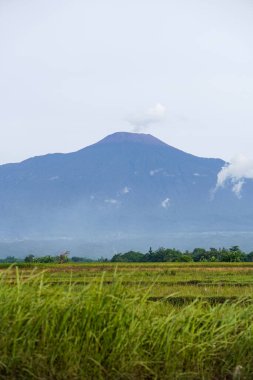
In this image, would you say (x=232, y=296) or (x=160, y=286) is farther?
(x=160, y=286)

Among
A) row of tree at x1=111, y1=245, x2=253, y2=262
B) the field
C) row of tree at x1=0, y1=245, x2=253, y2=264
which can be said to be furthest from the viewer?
row of tree at x1=111, y1=245, x2=253, y2=262

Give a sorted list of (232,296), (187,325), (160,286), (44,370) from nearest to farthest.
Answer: (44,370), (187,325), (232,296), (160,286)

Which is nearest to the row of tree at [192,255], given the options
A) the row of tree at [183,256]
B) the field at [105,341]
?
the row of tree at [183,256]

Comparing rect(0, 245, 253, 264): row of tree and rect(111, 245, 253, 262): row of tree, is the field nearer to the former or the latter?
rect(0, 245, 253, 264): row of tree

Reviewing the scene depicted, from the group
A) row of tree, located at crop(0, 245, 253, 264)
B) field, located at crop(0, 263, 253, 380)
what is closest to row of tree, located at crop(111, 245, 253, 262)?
row of tree, located at crop(0, 245, 253, 264)

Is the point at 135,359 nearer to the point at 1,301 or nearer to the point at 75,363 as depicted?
the point at 75,363

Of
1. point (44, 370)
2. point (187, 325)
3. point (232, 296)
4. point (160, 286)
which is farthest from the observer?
point (160, 286)

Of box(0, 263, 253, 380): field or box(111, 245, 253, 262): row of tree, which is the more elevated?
box(111, 245, 253, 262): row of tree

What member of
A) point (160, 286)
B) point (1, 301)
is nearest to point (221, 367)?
point (1, 301)

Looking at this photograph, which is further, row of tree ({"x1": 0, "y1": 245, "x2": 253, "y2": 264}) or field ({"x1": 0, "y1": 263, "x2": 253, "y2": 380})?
row of tree ({"x1": 0, "y1": 245, "x2": 253, "y2": 264})

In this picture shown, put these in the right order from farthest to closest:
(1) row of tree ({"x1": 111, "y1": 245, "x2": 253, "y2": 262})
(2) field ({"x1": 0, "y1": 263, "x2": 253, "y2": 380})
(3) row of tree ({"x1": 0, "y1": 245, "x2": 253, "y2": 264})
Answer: (1) row of tree ({"x1": 111, "y1": 245, "x2": 253, "y2": 262}), (3) row of tree ({"x1": 0, "y1": 245, "x2": 253, "y2": 264}), (2) field ({"x1": 0, "y1": 263, "x2": 253, "y2": 380})

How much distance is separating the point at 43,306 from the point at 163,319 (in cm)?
113

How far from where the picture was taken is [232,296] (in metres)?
16.2

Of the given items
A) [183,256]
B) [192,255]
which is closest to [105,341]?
[183,256]
